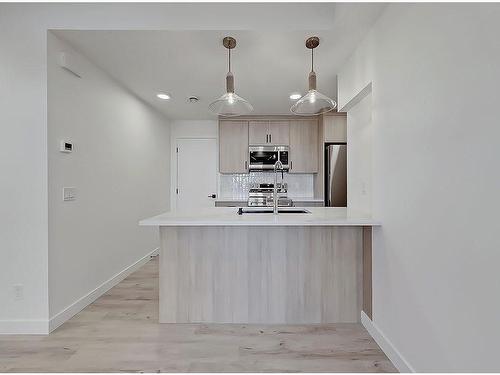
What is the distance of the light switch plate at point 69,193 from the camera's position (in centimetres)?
250

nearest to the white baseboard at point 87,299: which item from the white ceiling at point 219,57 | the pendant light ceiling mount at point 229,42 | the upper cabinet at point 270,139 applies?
the upper cabinet at point 270,139

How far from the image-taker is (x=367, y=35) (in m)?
2.36

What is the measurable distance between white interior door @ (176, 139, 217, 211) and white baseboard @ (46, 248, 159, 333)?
163 centimetres

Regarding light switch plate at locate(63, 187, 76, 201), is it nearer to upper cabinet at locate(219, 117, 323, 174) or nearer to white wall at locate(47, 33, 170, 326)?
white wall at locate(47, 33, 170, 326)

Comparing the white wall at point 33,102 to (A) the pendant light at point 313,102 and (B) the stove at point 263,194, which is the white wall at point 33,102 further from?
(B) the stove at point 263,194

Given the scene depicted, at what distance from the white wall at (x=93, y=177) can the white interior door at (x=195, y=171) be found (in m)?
0.87

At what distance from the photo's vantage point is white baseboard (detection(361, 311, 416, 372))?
176 centimetres

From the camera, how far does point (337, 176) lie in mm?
4293

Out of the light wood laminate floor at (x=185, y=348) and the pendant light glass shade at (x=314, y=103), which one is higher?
the pendant light glass shade at (x=314, y=103)

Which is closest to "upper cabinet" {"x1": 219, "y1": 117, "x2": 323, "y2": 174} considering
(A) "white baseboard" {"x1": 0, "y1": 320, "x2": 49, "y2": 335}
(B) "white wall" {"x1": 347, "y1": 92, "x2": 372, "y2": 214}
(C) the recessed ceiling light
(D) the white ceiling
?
(D) the white ceiling

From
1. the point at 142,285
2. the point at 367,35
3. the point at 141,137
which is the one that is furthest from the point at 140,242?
the point at 367,35

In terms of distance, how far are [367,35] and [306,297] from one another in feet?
7.36

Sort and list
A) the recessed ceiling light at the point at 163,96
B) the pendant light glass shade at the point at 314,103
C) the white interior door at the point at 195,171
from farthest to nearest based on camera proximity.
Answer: the white interior door at the point at 195,171, the recessed ceiling light at the point at 163,96, the pendant light glass shade at the point at 314,103

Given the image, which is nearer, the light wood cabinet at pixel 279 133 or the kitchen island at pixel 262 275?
the kitchen island at pixel 262 275
